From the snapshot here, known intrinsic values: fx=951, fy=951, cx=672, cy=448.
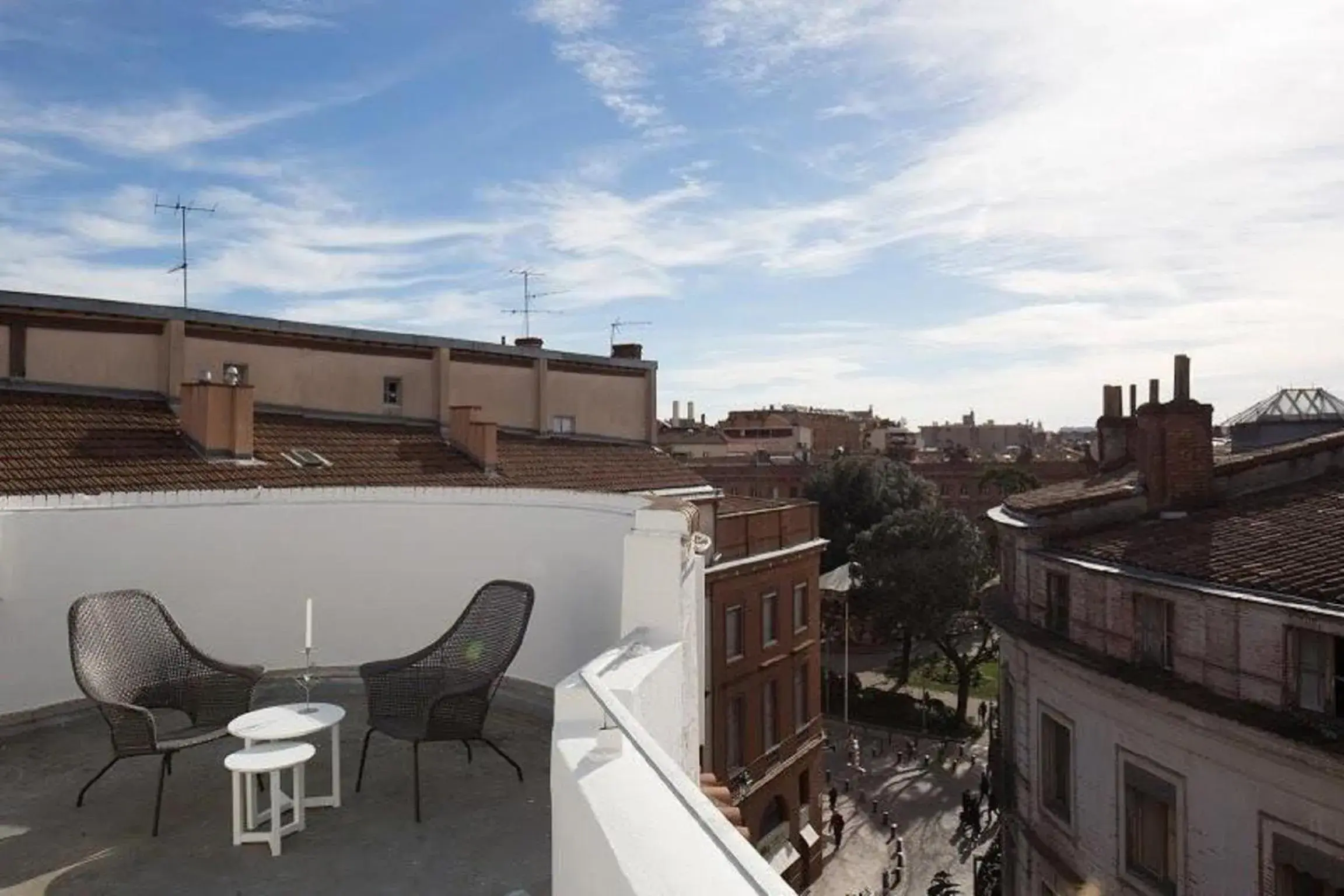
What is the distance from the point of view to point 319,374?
693 inches

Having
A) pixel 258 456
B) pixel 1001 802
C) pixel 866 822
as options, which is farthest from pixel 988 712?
pixel 258 456

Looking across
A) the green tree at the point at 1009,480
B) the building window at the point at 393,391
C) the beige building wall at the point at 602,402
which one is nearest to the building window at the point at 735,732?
the beige building wall at the point at 602,402

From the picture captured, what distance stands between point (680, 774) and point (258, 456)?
1248 cm

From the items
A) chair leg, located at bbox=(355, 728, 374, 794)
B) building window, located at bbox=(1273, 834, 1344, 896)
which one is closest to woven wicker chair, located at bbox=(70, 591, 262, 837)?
chair leg, located at bbox=(355, 728, 374, 794)

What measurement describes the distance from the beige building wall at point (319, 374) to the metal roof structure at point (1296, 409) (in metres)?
18.0

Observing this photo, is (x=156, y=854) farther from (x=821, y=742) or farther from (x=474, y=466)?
(x=821, y=742)

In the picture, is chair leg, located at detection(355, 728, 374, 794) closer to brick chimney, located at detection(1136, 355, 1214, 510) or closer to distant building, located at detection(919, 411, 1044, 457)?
brick chimney, located at detection(1136, 355, 1214, 510)

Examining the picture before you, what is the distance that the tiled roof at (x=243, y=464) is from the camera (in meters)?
10.6

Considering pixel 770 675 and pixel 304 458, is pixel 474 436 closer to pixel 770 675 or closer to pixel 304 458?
pixel 304 458

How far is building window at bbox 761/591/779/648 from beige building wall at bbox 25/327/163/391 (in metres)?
11.8

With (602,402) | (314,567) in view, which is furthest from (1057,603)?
(602,402)

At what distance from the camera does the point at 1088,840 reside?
Result: 37.4 ft

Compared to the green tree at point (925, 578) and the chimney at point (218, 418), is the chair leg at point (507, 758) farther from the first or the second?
the green tree at point (925, 578)

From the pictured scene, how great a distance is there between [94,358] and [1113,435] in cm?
1840
